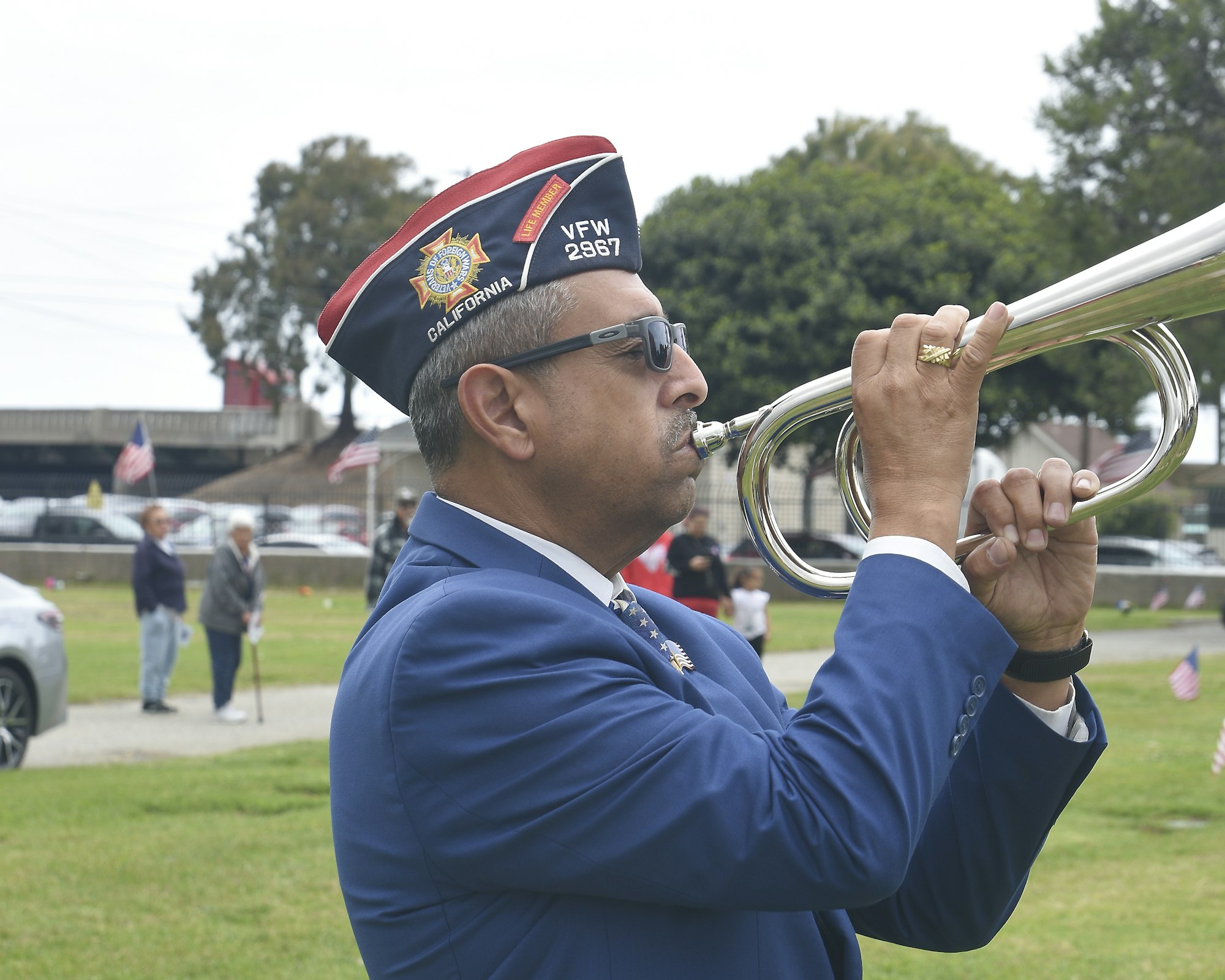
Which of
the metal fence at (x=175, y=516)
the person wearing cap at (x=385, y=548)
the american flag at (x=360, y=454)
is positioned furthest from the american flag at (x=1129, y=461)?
the metal fence at (x=175, y=516)

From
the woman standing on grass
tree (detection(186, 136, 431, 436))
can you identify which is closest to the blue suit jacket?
the woman standing on grass

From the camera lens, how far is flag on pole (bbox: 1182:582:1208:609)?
22.6m

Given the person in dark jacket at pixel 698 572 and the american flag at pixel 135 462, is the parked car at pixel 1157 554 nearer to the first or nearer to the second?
the person in dark jacket at pixel 698 572

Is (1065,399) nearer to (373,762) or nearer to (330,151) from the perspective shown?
(373,762)

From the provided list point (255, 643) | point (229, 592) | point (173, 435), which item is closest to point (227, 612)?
point (229, 592)

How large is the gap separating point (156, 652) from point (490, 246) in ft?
36.4

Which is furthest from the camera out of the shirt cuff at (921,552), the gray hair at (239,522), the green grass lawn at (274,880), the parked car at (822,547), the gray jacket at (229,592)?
the parked car at (822,547)

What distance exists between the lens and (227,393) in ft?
244

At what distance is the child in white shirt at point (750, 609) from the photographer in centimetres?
1186

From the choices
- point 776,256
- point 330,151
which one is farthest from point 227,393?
point 776,256

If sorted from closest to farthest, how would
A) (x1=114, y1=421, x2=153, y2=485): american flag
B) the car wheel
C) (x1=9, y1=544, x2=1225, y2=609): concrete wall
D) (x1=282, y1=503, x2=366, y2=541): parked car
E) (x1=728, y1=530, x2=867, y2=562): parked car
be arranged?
1. the car wheel
2. (x1=728, y1=530, x2=867, y2=562): parked car
3. (x1=114, y1=421, x2=153, y2=485): american flag
4. (x1=9, y1=544, x2=1225, y2=609): concrete wall
5. (x1=282, y1=503, x2=366, y2=541): parked car

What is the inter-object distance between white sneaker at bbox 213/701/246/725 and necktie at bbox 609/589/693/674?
10.2 meters

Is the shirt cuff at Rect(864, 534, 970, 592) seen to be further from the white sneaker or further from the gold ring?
the white sneaker

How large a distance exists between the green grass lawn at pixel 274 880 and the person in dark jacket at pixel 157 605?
9.28ft
